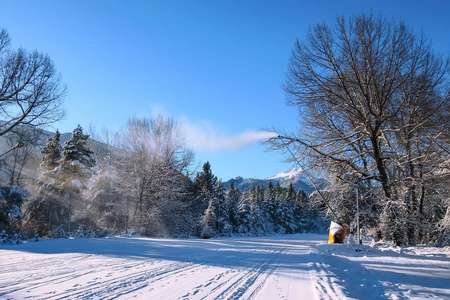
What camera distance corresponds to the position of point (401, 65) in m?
13.5

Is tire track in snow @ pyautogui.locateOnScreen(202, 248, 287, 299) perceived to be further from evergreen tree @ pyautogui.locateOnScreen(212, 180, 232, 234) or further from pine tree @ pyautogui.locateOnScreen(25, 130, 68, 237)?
evergreen tree @ pyautogui.locateOnScreen(212, 180, 232, 234)

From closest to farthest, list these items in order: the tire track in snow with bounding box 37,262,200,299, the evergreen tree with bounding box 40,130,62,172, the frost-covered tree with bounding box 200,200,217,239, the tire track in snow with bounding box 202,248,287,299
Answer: the tire track in snow with bounding box 37,262,200,299 < the tire track in snow with bounding box 202,248,287,299 < the evergreen tree with bounding box 40,130,62,172 < the frost-covered tree with bounding box 200,200,217,239

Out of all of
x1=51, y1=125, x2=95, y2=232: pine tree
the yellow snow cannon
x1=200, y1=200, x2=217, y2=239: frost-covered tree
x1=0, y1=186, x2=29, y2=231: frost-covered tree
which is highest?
x1=51, y1=125, x2=95, y2=232: pine tree

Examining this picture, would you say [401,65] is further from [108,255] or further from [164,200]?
[164,200]

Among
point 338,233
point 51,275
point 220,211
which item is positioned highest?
point 51,275

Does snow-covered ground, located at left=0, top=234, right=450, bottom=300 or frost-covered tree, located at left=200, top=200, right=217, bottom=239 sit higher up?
snow-covered ground, located at left=0, top=234, right=450, bottom=300

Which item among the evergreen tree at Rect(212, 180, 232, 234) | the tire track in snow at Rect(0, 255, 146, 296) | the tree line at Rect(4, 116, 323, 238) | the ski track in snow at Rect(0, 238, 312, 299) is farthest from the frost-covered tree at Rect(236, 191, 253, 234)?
the tire track in snow at Rect(0, 255, 146, 296)

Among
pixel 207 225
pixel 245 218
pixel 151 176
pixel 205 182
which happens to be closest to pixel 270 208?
pixel 245 218

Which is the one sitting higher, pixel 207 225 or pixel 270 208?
pixel 270 208

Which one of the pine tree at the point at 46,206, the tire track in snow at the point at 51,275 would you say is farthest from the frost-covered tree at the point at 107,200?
the tire track in snow at the point at 51,275

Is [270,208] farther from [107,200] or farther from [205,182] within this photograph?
[107,200]

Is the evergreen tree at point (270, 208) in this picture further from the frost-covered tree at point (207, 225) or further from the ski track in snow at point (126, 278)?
the ski track in snow at point (126, 278)

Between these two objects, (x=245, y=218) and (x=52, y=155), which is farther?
(x=245, y=218)

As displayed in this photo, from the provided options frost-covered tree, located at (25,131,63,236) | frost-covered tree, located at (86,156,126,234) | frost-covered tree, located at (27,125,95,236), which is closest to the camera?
frost-covered tree, located at (25,131,63,236)
